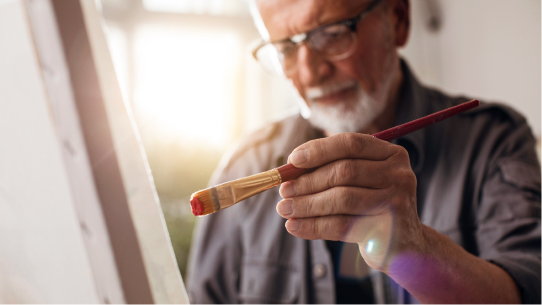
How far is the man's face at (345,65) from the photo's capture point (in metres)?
0.24

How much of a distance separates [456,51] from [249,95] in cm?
41

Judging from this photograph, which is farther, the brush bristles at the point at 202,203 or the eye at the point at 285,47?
the eye at the point at 285,47

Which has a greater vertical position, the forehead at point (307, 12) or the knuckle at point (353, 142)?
the forehead at point (307, 12)

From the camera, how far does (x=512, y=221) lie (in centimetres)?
33

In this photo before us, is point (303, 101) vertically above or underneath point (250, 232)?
above

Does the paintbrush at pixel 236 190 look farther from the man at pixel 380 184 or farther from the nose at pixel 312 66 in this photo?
the nose at pixel 312 66

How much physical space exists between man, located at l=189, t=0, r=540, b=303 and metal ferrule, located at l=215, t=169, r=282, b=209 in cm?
1

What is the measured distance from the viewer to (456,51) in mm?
577

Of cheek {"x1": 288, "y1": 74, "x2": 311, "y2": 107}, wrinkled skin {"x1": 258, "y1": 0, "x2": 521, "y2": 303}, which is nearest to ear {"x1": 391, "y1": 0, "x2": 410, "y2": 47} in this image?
wrinkled skin {"x1": 258, "y1": 0, "x2": 521, "y2": 303}

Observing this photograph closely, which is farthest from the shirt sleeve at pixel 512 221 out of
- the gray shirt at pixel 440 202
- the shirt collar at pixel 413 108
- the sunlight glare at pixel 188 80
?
the sunlight glare at pixel 188 80

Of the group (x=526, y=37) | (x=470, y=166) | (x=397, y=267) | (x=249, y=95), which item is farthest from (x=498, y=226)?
(x=526, y=37)

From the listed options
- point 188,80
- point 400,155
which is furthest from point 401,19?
point 188,80

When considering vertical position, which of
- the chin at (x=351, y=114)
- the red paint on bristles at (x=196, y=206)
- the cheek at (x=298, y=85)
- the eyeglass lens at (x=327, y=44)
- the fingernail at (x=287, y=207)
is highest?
the eyeglass lens at (x=327, y=44)

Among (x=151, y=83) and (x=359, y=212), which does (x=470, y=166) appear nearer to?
(x=359, y=212)
